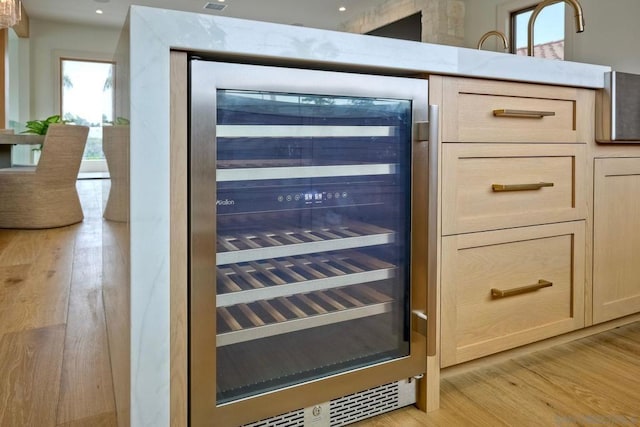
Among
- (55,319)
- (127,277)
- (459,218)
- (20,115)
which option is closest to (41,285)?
(55,319)

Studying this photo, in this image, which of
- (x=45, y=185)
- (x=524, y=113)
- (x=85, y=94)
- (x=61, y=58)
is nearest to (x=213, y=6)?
(x=61, y=58)

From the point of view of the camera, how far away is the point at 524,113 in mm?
1358

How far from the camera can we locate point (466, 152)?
1.27m

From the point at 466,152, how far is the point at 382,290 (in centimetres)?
43

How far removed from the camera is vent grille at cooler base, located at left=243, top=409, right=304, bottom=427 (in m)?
1.04

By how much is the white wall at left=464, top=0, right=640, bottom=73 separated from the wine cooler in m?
3.31

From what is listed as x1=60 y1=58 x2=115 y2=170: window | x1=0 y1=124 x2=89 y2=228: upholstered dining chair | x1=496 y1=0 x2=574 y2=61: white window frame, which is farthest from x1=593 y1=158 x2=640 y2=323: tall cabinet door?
x1=60 y1=58 x2=115 y2=170: window

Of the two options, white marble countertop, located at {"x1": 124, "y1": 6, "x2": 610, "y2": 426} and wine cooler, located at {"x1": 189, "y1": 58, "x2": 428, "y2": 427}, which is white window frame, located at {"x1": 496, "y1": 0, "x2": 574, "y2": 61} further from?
white marble countertop, located at {"x1": 124, "y1": 6, "x2": 610, "y2": 426}

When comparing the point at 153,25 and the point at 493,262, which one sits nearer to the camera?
the point at 153,25

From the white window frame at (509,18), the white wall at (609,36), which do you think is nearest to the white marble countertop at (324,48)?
the white wall at (609,36)

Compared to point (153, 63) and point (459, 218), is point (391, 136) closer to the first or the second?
point (459, 218)

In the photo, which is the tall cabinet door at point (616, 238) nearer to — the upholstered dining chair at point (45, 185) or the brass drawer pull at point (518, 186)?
the brass drawer pull at point (518, 186)

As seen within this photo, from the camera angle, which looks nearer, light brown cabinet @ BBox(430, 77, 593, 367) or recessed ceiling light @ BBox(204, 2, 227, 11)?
light brown cabinet @ BBox(430, 77, 593, 367)

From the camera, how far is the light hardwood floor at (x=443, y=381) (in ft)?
3.92
